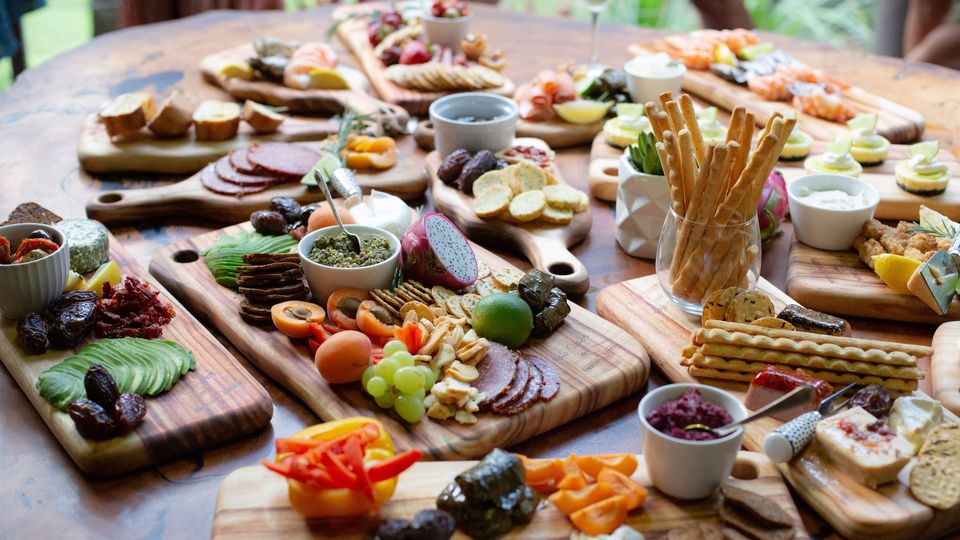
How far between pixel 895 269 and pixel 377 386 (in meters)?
1.15

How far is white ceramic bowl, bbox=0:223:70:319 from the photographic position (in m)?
1.83

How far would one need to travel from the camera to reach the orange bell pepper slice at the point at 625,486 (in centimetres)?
140

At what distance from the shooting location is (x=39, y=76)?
3.45 m

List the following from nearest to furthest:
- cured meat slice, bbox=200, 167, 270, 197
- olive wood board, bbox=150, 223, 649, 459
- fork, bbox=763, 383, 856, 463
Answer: fork, bbox=763, 383, 856, 463 → olive wood board, bbox=150, 223, 649, 459 → cured meat slice, bbox=200, 167, 270, 197

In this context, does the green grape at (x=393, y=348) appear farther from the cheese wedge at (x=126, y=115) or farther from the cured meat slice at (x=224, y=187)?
the cheese wedge at (x=126, y=115)

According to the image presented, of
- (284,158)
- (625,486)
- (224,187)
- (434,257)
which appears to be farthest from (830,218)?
(224,187)

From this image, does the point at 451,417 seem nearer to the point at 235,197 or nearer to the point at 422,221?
the point at 422,221

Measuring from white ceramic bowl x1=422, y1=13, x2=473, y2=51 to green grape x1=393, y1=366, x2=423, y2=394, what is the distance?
7.08 feet

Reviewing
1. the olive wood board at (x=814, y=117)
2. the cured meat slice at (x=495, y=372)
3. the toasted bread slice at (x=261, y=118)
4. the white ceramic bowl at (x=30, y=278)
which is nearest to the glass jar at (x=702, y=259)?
the cured meat slice at (x=495, y=372)

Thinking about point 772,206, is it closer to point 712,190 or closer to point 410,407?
point 712,190

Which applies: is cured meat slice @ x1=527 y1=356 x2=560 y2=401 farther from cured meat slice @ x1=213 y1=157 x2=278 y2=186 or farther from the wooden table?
cured meat slice @ x1=213 y1=157 x2=278 y2=186

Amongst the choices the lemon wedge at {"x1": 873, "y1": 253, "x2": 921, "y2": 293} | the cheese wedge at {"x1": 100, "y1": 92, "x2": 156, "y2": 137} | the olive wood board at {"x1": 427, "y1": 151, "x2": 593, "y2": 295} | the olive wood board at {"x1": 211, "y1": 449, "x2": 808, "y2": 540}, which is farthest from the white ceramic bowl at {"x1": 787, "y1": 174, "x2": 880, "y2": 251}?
the cheese wedge at {"x1": 100, "y1": 92, "x2": 156, "y2": 137}

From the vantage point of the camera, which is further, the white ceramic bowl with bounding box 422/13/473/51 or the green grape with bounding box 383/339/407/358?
the white ceramic bowl with bounding box 422/13/473/51

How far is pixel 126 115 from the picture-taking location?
2.75 m
